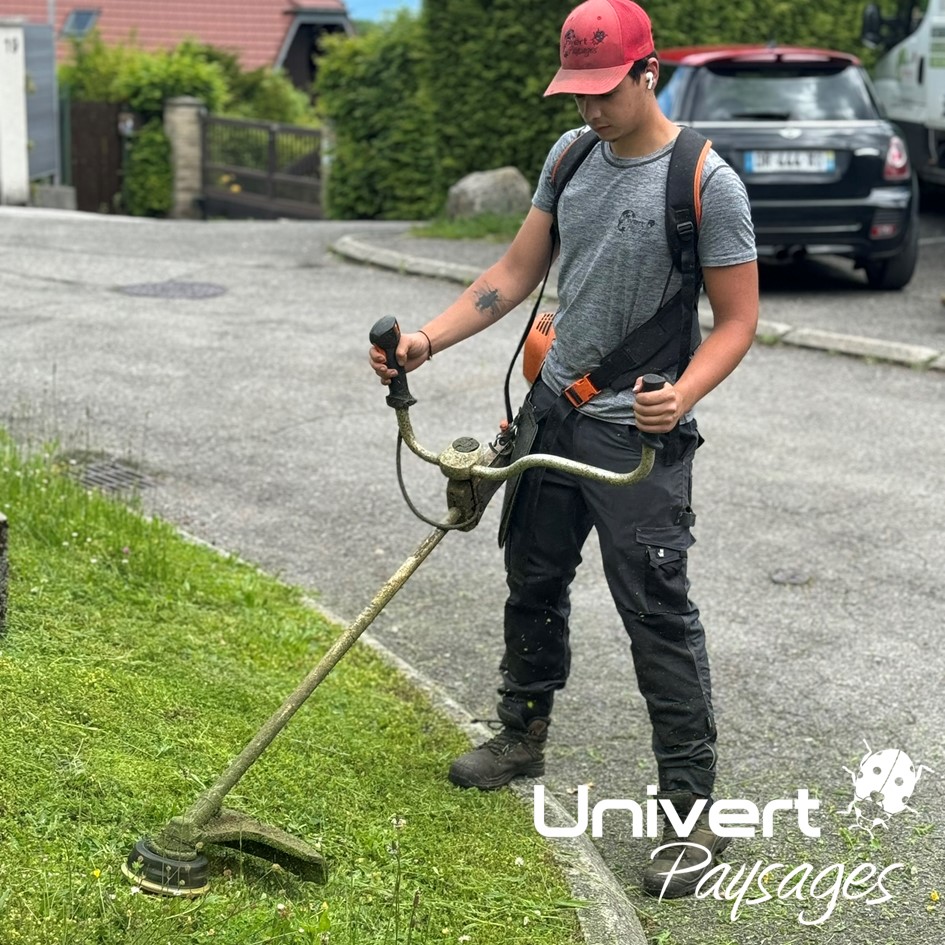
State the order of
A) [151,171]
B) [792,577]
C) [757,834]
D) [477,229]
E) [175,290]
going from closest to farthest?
[757,834]
[792,577]
[175,290]
[477,229]
[151,171]

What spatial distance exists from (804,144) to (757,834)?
7678mm

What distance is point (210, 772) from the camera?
3.80 m

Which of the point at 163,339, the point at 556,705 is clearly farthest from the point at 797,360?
the point at 556,705

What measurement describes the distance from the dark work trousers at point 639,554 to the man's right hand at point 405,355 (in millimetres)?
343

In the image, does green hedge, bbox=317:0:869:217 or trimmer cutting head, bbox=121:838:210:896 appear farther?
green hedge, bbox=317:0:869:217

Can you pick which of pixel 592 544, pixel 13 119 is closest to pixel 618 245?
pixel 592 544

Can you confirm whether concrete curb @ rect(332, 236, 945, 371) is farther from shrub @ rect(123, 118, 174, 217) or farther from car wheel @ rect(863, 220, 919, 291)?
shrub @ rect(123, 118, 174, 217)

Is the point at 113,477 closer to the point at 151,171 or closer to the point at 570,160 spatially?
the point at 570,160

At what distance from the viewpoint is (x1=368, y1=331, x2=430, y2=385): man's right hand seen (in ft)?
11.8

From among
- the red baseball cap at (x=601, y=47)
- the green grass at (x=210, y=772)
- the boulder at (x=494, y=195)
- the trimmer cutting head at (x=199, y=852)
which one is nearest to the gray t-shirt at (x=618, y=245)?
the red baseball cap at (x=601, y=47)

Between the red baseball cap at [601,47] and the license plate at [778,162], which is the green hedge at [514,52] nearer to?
the license plate at [778,162]

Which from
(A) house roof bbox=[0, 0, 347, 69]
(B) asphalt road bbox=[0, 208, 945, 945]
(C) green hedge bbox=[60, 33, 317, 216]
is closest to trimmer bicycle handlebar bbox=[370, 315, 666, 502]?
(B) asphalt road bbox=[0, 208, 945, 945]

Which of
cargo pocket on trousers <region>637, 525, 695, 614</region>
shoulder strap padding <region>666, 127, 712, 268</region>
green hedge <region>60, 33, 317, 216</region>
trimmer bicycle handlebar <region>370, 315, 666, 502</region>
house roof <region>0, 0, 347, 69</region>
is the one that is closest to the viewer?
trimmer bicycle handlebar <region>370, 315, 666, 502</region>

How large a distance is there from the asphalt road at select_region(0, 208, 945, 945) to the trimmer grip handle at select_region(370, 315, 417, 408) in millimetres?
1337
